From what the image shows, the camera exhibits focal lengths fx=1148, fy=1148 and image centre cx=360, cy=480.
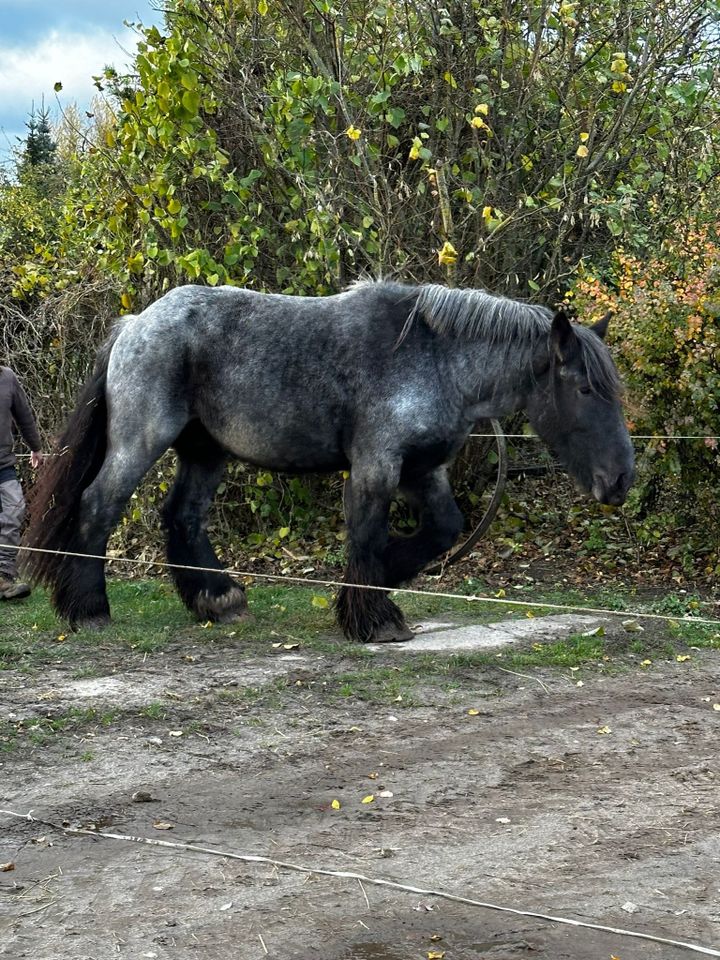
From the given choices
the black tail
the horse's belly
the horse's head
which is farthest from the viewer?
the black tail

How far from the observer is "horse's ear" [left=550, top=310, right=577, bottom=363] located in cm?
654

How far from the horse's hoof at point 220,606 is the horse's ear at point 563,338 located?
2.68 m

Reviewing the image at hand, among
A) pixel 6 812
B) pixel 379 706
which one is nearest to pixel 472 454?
pixel 379 706

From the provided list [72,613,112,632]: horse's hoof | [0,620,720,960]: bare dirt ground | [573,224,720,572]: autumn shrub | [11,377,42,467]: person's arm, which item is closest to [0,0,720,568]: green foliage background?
[573,224,720,572]: autumn shrub

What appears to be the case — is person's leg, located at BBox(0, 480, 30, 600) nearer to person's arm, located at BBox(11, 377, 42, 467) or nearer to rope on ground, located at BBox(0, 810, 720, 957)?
person's arm, located at BBox(11, 377, 42, 467)

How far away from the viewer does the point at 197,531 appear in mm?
7758

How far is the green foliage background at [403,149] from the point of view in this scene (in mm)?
9008

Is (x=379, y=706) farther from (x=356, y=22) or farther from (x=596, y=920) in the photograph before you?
(x=356, y=22)

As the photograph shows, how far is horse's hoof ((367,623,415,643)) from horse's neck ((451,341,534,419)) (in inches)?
57.1

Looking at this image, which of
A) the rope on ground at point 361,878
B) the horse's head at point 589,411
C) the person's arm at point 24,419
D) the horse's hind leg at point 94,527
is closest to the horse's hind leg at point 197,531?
the horse's hind leg at point 94,527

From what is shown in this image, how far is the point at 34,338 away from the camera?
11438 millimetres

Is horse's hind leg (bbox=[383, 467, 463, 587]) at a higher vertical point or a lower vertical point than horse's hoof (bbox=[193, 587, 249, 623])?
higher

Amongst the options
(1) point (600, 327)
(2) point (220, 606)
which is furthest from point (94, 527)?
(1) point (600, 327)

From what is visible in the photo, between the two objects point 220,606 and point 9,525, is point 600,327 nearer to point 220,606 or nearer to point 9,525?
point 220,606
